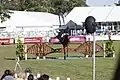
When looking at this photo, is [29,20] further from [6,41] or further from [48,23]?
[6,41]

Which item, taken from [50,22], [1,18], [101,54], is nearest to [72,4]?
[50,22]

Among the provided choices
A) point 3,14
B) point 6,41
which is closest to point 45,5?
point 3,14

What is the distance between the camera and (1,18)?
55719 mm

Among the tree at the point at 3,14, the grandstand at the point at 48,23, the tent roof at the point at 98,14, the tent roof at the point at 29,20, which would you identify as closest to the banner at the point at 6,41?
the grandstand at the point at 48,23

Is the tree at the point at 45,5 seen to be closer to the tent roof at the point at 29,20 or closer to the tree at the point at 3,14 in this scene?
the tent roof at the point at 29,20

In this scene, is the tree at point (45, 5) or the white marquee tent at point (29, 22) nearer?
the white marquee tent at point (29, 22)

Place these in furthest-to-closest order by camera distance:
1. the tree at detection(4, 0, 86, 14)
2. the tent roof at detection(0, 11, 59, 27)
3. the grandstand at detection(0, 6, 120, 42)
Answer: the tree at detection(4, 0, 86, 14), the tent roof at detection(0, 11, 59, 27), the grandstand at detection(0, 6, 120, 42)

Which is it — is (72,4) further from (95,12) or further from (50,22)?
(50,22)

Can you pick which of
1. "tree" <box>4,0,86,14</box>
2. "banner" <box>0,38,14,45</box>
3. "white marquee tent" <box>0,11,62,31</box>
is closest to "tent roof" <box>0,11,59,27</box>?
"white marquee tent" <box>0,11,62,31</box>

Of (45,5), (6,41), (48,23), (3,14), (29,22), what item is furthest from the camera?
(45,5)

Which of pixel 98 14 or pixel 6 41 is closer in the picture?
pixel 6 41

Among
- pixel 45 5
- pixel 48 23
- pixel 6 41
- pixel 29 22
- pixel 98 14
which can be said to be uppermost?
pixel 45 5

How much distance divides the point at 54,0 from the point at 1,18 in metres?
48.4

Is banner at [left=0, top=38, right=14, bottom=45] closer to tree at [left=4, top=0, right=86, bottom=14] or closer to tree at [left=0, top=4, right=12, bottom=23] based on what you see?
tree at [left=0, top=4, right=12, bottom=23]
